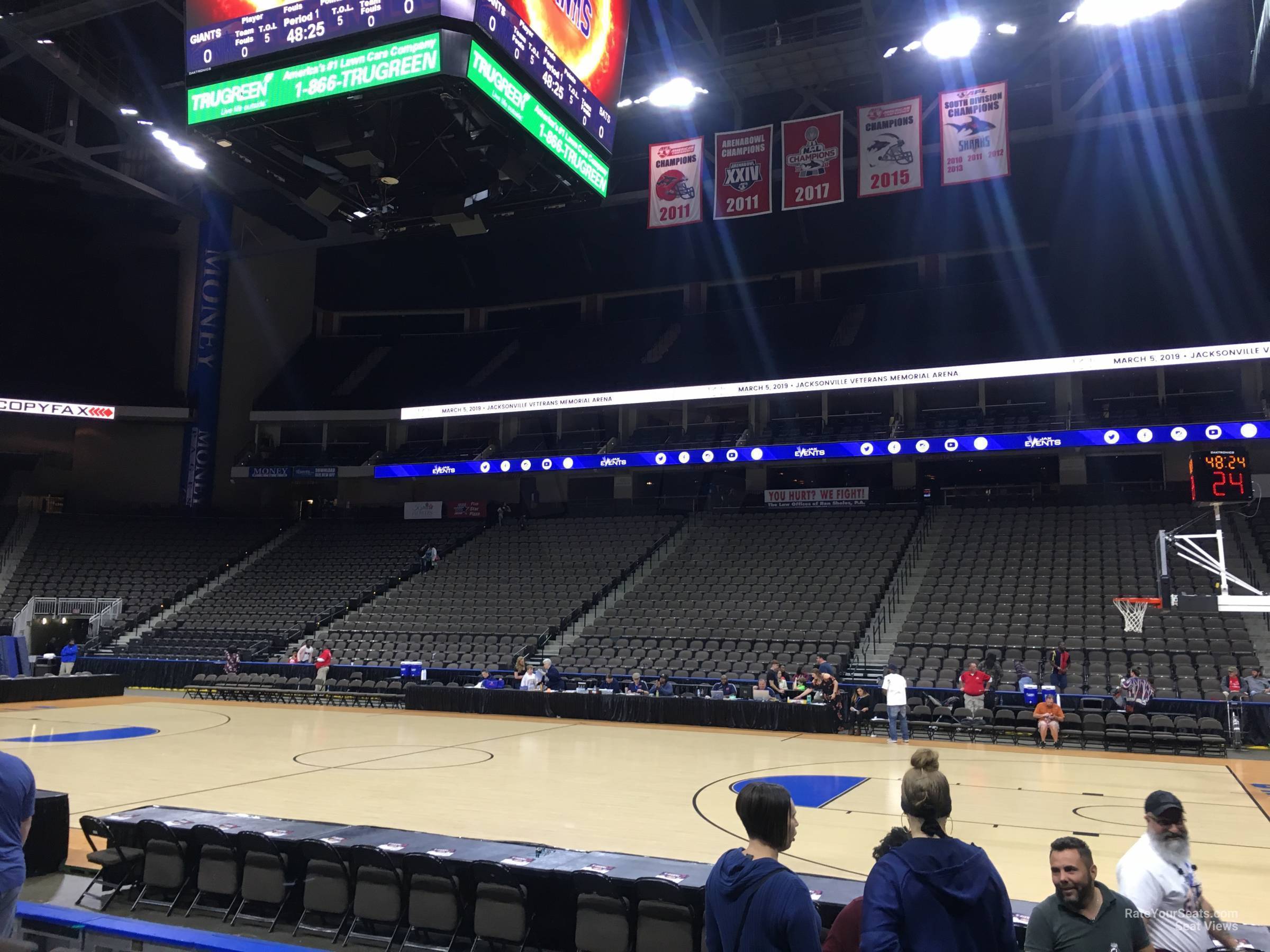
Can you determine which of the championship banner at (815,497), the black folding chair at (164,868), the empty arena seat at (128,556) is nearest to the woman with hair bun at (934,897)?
the black folding chair at (164,868)

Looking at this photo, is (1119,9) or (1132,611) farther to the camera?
(1119,9)

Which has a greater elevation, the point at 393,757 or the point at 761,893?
the point at 761,893

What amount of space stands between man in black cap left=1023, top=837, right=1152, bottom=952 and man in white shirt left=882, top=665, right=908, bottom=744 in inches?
520

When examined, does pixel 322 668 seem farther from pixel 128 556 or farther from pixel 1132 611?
pixel 1132 611

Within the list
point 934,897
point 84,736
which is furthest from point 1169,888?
point 84,736

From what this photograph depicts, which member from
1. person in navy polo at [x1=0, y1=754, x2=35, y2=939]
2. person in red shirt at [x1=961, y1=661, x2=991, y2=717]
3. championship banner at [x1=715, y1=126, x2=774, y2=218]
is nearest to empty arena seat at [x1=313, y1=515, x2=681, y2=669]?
person in red shirt at [x1=961, y1=661, x2=991, y2=717]

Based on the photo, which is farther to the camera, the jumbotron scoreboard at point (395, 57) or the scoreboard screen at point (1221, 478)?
the scoreboard screen at point (1221, 478)

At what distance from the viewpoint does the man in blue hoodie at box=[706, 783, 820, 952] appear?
2846mm

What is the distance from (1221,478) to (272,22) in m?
11.9

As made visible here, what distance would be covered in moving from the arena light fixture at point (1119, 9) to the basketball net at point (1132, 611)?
11.2m

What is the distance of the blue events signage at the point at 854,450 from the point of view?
22141 millimetres

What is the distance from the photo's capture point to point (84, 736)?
15.8 m

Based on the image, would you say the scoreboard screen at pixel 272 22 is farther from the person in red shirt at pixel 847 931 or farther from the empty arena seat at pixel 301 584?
the empty arena seat at pixel 301 584

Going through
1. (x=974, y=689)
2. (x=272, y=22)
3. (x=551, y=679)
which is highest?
(x=272, y=22)
